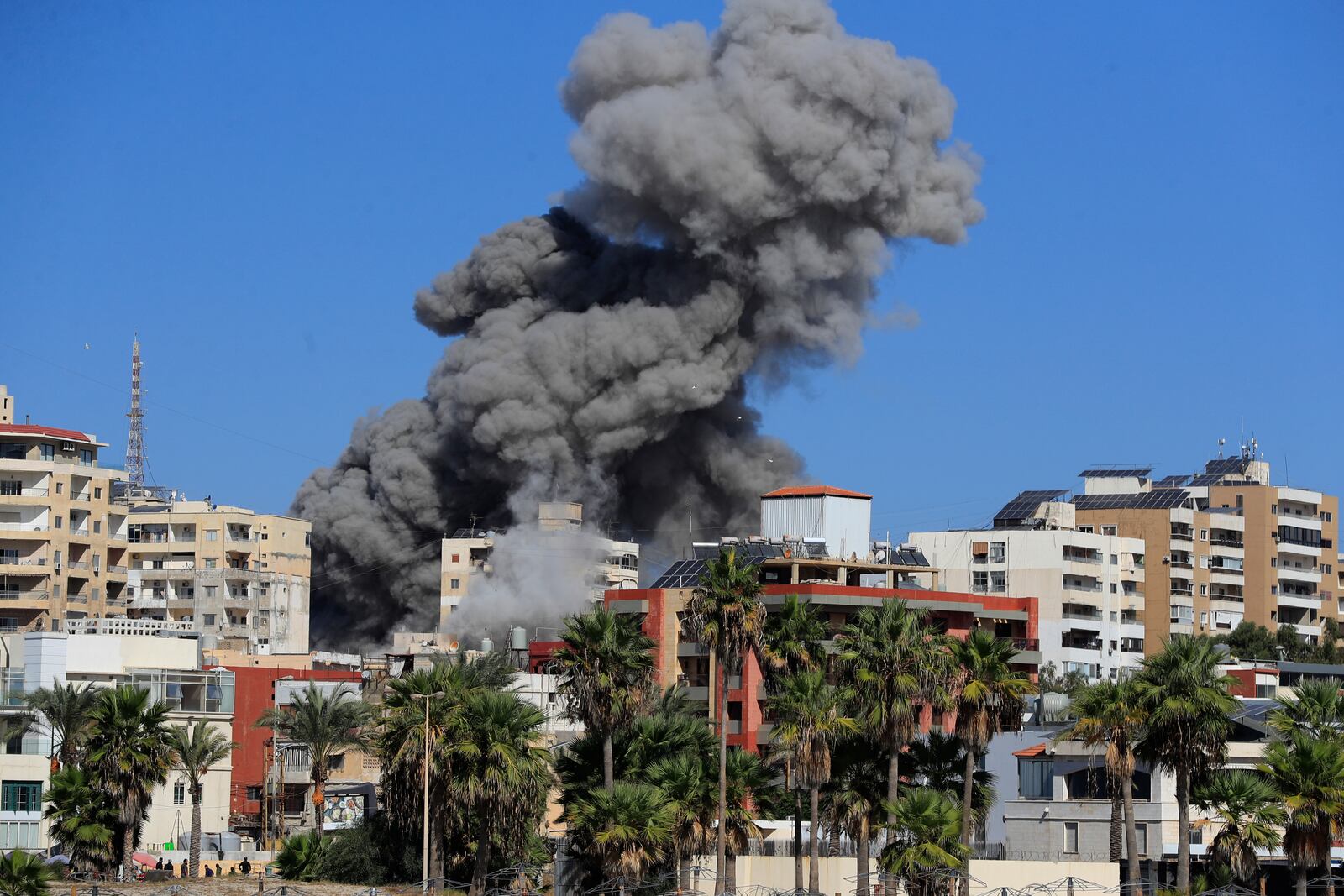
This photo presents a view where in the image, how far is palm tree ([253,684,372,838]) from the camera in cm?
6781

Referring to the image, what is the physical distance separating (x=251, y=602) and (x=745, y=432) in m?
30.4

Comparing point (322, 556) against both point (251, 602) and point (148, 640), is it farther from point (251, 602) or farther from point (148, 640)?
point (148, 640)

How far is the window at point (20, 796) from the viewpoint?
6297 centimetres

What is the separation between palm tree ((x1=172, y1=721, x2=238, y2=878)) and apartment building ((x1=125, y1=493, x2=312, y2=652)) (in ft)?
152

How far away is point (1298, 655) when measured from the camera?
379 ft

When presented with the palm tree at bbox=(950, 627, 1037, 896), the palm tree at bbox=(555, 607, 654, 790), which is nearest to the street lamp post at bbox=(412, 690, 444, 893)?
the palm tree at bbox=(555, 607, 654, 790)

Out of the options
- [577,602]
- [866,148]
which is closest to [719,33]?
[866,148]

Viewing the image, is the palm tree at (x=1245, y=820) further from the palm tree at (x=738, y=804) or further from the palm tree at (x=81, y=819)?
the palm tree at (x=81, y=819)

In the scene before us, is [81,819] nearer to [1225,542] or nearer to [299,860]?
[299,860]

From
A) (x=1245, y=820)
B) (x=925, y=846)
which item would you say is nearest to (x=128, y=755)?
(x=925, y=846)

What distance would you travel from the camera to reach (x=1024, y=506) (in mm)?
121875

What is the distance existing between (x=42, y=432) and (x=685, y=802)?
62.7m

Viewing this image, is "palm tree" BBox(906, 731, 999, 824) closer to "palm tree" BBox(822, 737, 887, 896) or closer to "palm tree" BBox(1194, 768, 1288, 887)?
"palm tree" BBox(822, 737, 887, 896)

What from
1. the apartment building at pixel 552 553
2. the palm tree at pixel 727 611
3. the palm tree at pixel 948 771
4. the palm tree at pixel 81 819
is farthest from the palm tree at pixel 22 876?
the apartment building at pixel 552 553
